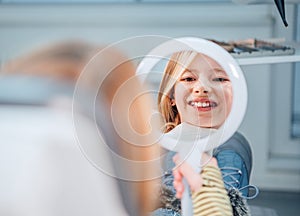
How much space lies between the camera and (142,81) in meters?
0.53

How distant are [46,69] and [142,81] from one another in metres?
0.13

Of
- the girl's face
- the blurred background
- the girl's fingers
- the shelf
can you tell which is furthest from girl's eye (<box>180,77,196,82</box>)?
the blurred background

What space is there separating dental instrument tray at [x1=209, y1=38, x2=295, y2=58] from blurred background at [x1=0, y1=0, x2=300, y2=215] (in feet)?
2.36

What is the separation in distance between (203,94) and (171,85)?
53 mm

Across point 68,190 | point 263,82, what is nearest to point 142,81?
point 68,190

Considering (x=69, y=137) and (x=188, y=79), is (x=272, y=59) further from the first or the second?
(x=69, y=137)

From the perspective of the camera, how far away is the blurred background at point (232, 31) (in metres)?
2.06

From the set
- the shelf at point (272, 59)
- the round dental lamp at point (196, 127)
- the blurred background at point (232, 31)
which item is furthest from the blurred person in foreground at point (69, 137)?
the blurred background at point (232, 31)

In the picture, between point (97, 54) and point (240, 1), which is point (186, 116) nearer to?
point (97, 54)

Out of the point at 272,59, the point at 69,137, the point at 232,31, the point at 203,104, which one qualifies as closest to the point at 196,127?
the point at 203,104

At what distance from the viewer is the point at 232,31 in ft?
6.79

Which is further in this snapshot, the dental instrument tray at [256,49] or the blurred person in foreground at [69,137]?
the dental instrument tray at [256,49]

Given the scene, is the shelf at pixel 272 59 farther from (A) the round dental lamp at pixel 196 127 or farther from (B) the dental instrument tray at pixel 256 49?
(A) the round dental lamp at pixel 196 127

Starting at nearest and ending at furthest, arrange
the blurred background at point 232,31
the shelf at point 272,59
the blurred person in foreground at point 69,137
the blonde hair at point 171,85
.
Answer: the blurred person in foreground at point 69,137 < the blonde hair at point 171,85 < the shelf at point 272,59 < the blurred background at point 232,31
